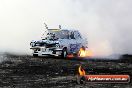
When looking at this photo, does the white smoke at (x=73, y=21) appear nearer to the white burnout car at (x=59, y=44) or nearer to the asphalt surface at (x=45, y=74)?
the white burnout car at (x=59, y=44)

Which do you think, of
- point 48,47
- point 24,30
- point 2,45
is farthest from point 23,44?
point 48,47

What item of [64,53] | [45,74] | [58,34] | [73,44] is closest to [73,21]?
[58,34]

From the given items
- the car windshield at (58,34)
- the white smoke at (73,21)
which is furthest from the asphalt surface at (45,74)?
the white smoke at (73,21)

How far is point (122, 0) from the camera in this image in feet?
147

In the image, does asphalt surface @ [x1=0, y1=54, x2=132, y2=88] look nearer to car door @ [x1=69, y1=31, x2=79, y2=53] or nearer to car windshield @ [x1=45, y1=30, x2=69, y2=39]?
car door @ [x1=69, y1=31, x2=79, y2=53]

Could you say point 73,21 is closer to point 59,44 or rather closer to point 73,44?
point 73,44

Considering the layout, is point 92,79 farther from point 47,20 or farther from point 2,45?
point 47,20

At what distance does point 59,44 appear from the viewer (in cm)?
2922

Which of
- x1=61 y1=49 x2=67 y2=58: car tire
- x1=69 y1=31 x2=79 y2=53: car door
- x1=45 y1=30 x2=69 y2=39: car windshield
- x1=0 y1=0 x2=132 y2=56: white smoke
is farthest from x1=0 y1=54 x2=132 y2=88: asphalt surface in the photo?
x1=0 y1=0 x2=132 y2=56: white smoke

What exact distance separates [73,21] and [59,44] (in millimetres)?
15917

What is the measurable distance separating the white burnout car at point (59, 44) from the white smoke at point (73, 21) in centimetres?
286

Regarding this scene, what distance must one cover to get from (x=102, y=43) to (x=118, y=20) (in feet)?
25.5

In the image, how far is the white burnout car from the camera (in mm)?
29109

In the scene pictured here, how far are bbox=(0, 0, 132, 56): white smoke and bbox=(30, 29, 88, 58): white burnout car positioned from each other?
2.86 metres
